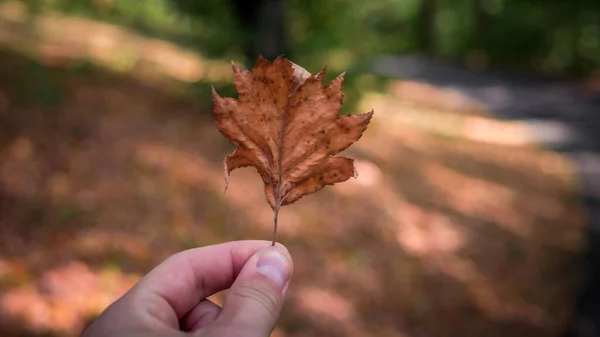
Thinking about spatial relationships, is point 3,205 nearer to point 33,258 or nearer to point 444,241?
point 33,258

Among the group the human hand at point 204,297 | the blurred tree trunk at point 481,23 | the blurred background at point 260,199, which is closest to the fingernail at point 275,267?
the human hand at point 204,297

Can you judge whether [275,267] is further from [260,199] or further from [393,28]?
[393,28]

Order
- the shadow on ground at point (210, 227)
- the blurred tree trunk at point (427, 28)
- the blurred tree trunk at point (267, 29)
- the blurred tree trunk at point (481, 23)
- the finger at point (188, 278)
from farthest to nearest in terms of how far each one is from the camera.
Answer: the blurred tree trunk at point (427, 28)
the blurred tree trunk at point (481, 23)
the blurred tree trunk at point (267, 29)
the shadow on ground at point (210, 227)
the finger at point (188, 278)

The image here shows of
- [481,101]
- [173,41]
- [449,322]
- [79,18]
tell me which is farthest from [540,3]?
[449,322]

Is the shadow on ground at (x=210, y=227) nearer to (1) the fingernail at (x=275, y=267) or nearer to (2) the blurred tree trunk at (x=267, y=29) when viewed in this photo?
(2) the blurred tree trunk at (x=267, y=29)

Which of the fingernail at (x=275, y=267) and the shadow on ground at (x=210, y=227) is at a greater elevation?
the fingernail at (x=275, y=267)

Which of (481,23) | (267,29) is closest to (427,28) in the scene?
(481,23)
